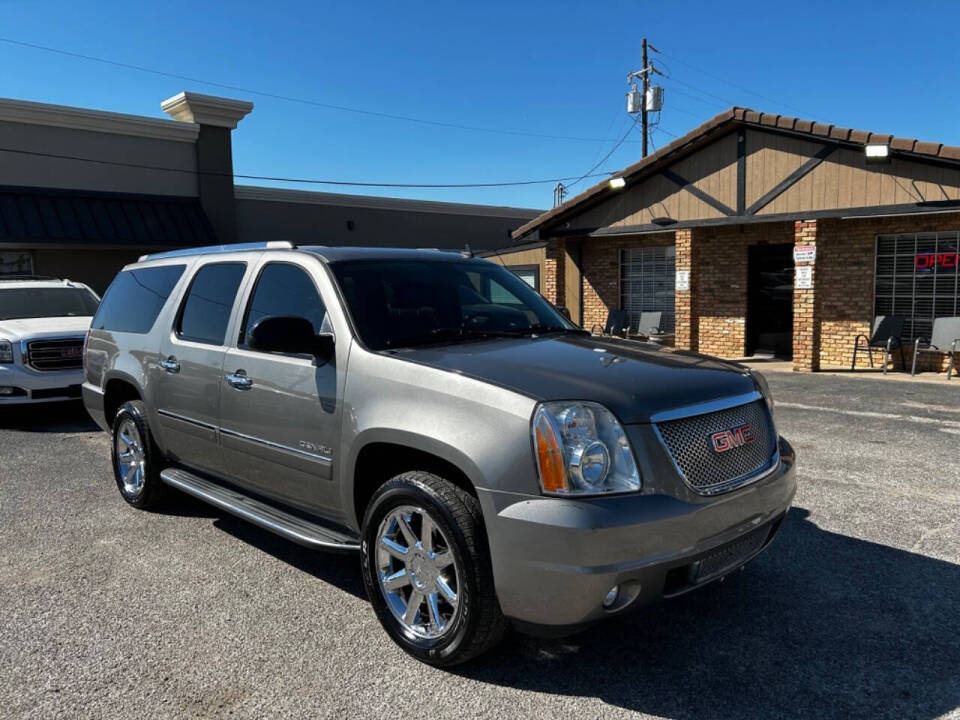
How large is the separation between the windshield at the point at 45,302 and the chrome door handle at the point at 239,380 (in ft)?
25.3

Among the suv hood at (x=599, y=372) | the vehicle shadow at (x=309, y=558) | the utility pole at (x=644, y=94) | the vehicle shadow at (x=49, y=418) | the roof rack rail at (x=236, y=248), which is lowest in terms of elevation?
the vehicle shadow at (x=49, y=418)

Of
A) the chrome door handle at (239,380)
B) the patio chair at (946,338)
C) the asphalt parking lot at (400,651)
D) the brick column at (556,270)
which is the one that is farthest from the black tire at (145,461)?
the brick column at (556,270)

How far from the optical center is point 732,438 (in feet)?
10.8

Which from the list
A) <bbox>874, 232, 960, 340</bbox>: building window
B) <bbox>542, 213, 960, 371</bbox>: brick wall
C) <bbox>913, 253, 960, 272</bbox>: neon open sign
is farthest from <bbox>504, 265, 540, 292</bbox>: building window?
<bbox>913, 253, 960, 272</bbox>: neon open sign

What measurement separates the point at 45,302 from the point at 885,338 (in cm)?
1369

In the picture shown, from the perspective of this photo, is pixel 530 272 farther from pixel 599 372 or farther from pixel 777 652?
pixel 777 652

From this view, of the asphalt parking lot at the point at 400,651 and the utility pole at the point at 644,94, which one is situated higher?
the utility pole at the point at 644,94

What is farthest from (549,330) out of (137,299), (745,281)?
(745,281)

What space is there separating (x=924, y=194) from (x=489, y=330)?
35.3 ft

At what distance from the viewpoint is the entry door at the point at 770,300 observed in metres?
16.1

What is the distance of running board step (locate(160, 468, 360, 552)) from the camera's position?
3.66m

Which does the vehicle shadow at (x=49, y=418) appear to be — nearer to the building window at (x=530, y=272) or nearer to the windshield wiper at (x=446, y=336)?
the windshield wiper at (x=446, y=336)

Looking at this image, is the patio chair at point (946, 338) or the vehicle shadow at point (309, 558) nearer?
the vehicle shadow at point (309, 558)

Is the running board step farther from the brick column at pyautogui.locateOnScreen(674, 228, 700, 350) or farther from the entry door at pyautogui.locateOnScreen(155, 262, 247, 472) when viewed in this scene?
the brick column at pyautogui.locateOnScreen(674, 228, 700, 350)
